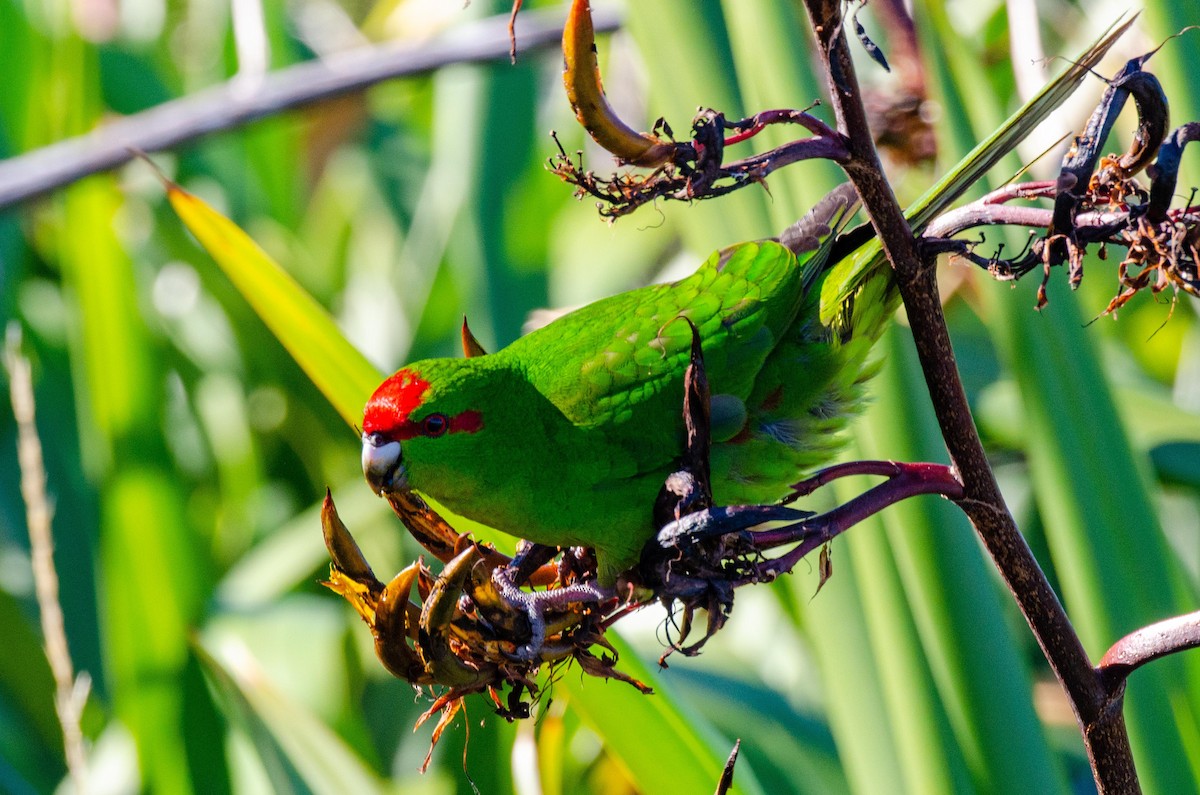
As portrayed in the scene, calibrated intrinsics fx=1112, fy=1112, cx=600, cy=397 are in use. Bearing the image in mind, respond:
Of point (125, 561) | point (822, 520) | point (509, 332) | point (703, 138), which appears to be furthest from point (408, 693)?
point (703, 138)

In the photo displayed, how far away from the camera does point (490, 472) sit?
80 cm

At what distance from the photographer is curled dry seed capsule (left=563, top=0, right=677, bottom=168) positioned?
0.50 m

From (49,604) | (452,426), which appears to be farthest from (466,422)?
(49,604)

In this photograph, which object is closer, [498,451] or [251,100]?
[498,451]

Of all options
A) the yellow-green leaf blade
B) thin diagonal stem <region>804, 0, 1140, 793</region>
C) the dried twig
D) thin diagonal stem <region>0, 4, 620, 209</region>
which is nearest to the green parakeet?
the yellow-green leaf blade

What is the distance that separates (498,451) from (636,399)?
0.36ft

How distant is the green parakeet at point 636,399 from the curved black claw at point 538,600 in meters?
0.06

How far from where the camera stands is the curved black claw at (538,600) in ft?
2.08

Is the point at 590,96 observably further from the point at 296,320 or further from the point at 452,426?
the point at 296,320

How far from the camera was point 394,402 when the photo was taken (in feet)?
2.59

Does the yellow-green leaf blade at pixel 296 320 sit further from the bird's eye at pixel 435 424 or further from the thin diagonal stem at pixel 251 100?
the thin diagonal stem at pixel 251 100

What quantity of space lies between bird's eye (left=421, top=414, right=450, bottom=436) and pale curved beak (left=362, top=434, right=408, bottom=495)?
0.08 feet

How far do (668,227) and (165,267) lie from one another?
1.23 metres

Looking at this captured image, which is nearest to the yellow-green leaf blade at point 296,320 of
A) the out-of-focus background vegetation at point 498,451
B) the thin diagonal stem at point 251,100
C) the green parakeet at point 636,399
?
the green parakeet at point 636,399
